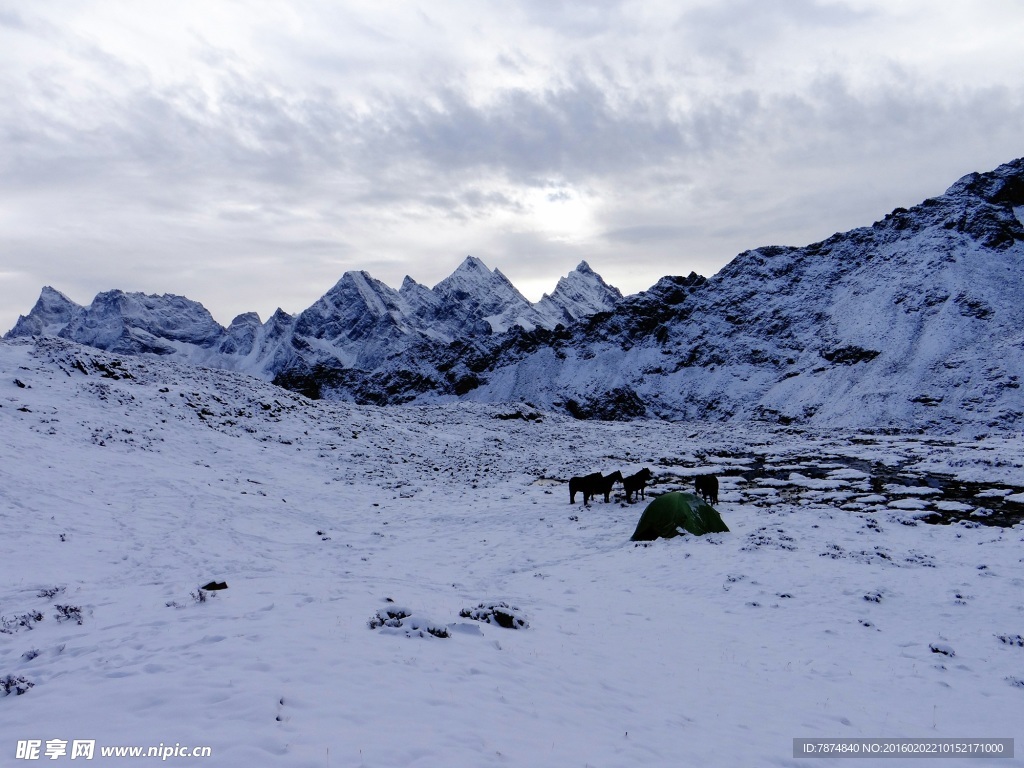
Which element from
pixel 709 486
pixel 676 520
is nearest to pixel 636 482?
pixel 709 486

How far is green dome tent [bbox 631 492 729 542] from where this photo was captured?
19016 millimetres

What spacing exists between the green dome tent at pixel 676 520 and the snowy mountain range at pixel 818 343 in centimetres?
6341

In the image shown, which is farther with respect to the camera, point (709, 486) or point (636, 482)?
point (636, 482)

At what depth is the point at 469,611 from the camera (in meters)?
11.2

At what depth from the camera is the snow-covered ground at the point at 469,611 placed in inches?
260

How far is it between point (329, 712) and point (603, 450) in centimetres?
3985

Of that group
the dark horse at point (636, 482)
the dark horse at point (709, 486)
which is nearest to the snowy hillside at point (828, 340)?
the dark horse at point (709, 486)

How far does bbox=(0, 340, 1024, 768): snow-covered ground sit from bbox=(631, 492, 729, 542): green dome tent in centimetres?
65

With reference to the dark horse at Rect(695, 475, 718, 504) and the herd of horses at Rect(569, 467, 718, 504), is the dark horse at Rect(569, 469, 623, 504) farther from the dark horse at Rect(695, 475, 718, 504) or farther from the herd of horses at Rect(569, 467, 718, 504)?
the dark horse at Rect(695, 475, 718, 504)

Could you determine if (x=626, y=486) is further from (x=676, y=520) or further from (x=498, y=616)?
(x=498, y=616)

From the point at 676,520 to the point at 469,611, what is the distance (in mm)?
10353

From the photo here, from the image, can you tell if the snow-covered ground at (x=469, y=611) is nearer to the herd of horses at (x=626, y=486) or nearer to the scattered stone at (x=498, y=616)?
the scattered stone at (x=498, y=616)

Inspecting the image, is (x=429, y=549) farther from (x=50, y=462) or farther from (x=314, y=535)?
(x=50, y=462)

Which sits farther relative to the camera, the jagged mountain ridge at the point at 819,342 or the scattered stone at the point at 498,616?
the jagged mountain ridge at the point at 819,342
